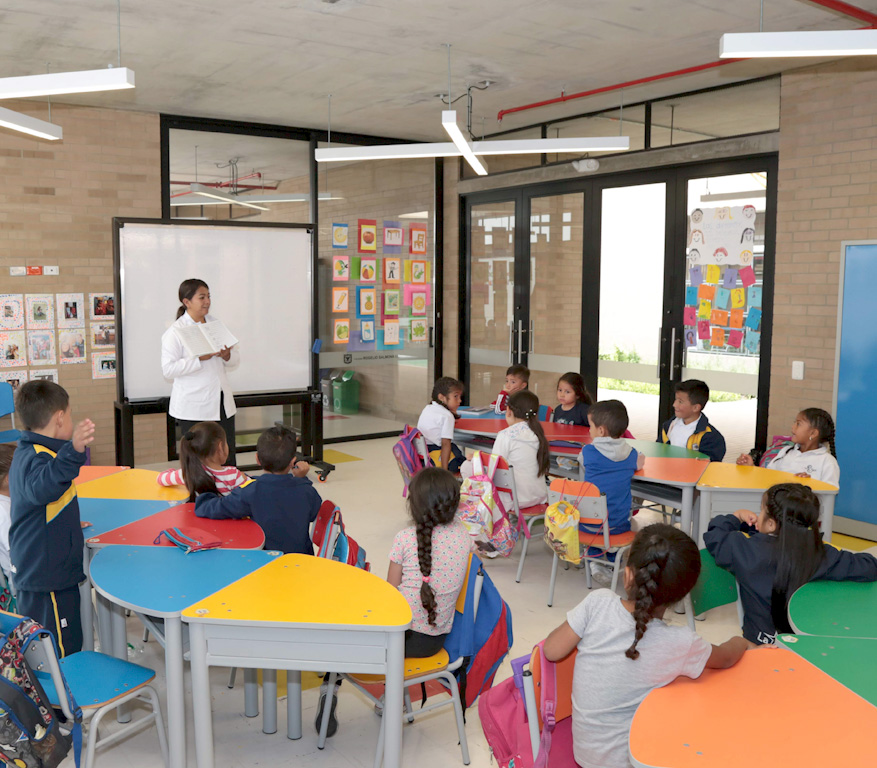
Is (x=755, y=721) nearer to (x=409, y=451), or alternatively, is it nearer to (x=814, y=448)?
(x=814, y=448)

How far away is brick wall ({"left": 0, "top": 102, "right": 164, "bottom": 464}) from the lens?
625 centimetres

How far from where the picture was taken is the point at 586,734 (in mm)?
1941

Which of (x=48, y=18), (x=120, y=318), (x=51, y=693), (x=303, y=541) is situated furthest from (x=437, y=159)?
(x=51, y=693)

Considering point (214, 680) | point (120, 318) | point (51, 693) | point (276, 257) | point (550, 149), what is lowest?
point (214, 680)

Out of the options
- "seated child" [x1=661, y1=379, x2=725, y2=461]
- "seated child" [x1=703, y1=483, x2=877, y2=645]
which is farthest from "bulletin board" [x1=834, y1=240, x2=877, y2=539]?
"seated child" [x1=703, y1=483, x2=877, y2=645]

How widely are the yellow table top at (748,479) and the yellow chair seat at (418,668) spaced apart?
1838 mm

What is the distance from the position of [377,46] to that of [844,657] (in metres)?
4.29

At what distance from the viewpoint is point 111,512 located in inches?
127

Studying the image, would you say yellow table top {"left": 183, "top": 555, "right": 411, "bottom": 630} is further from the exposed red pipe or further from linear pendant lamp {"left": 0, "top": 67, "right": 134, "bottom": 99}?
the exposed red pipe

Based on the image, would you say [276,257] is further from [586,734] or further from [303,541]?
[586,734]

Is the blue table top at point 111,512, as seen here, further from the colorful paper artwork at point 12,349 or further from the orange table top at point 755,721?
the colorful paper artwork at point 12,349

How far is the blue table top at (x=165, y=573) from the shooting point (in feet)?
7.51

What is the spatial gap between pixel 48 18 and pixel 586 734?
450 centimetres

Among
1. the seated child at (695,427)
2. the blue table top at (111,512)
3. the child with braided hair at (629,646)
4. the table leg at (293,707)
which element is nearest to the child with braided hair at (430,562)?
the table leg at (293,707)
